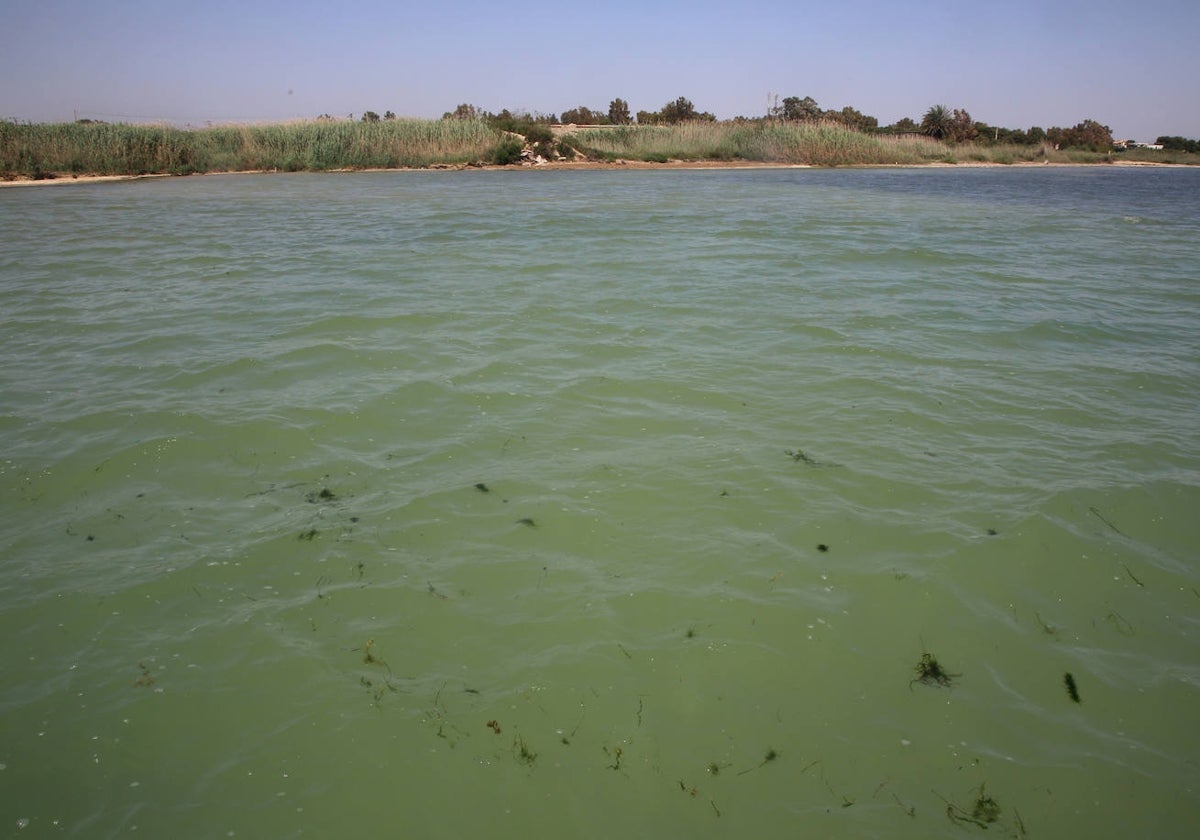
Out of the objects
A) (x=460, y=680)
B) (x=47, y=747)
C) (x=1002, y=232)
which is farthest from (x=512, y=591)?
(x=1002, y=232)

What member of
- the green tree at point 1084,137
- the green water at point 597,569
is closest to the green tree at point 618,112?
the green tree at point 1084,137

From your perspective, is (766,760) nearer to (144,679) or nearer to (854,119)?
(144,679)

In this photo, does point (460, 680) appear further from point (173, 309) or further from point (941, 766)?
point (173, 309)

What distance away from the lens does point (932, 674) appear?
11.4 ft

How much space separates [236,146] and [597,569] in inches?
1424

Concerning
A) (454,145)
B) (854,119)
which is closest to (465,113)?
(454,145)

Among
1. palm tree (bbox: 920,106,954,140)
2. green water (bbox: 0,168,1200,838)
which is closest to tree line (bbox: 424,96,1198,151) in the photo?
palm tree (bbox: 920,106,954,140)

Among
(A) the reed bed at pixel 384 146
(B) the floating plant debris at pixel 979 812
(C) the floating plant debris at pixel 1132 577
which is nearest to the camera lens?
(B) the floating plant debris at pixel 979 812

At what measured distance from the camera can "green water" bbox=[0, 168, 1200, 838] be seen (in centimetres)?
293

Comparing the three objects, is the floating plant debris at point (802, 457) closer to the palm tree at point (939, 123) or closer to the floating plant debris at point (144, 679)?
the floating plant debris at point (144, 679)

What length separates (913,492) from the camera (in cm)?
499

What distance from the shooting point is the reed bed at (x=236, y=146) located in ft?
95.1

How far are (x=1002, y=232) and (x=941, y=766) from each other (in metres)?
16.1

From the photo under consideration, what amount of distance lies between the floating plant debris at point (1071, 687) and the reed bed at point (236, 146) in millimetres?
34585
